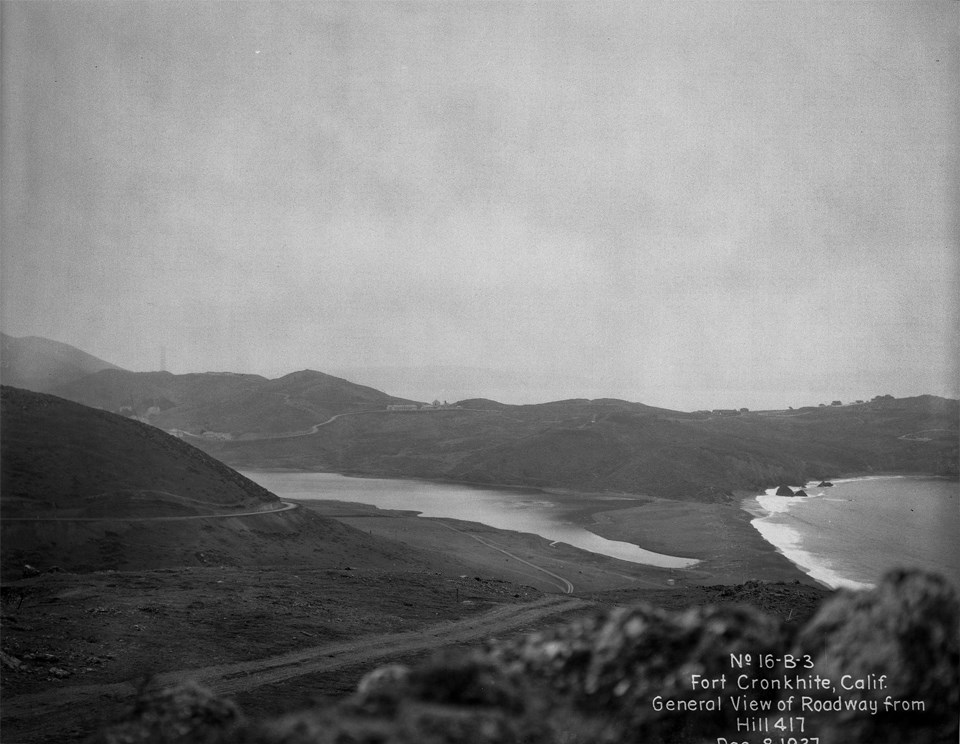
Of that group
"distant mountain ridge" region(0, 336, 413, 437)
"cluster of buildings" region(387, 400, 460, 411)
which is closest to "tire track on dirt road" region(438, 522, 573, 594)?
"distant mountain ridge" region(0, 336, 413, 437)

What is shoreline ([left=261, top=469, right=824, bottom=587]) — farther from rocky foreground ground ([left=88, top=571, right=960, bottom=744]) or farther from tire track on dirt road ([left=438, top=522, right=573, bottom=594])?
rocky foreground ground ([left=88, top=571, right=960, bottom=744])

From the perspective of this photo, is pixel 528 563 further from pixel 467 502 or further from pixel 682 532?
pixel 467 502

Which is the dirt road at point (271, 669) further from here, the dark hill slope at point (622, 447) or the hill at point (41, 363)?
the dark hill slope at point (622, 447)

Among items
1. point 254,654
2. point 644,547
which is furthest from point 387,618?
point 644,547

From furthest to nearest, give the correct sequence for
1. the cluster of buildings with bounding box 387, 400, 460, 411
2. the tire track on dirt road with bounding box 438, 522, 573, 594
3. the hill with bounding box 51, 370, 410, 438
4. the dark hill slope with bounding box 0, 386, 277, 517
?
1. the cluster of buildings with bounding box 387, 400, 460, 411
2. the hill with bounding box 51, 370, 410, 438
3. the tire track on dirt road with bounding box 438, 522, 573, 594
4. the dark hill slope with bounding box 0, 386, 277, 517

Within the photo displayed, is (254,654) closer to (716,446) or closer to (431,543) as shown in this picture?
(431,543)

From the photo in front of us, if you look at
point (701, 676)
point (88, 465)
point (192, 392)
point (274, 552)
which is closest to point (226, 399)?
point (192, 392)
